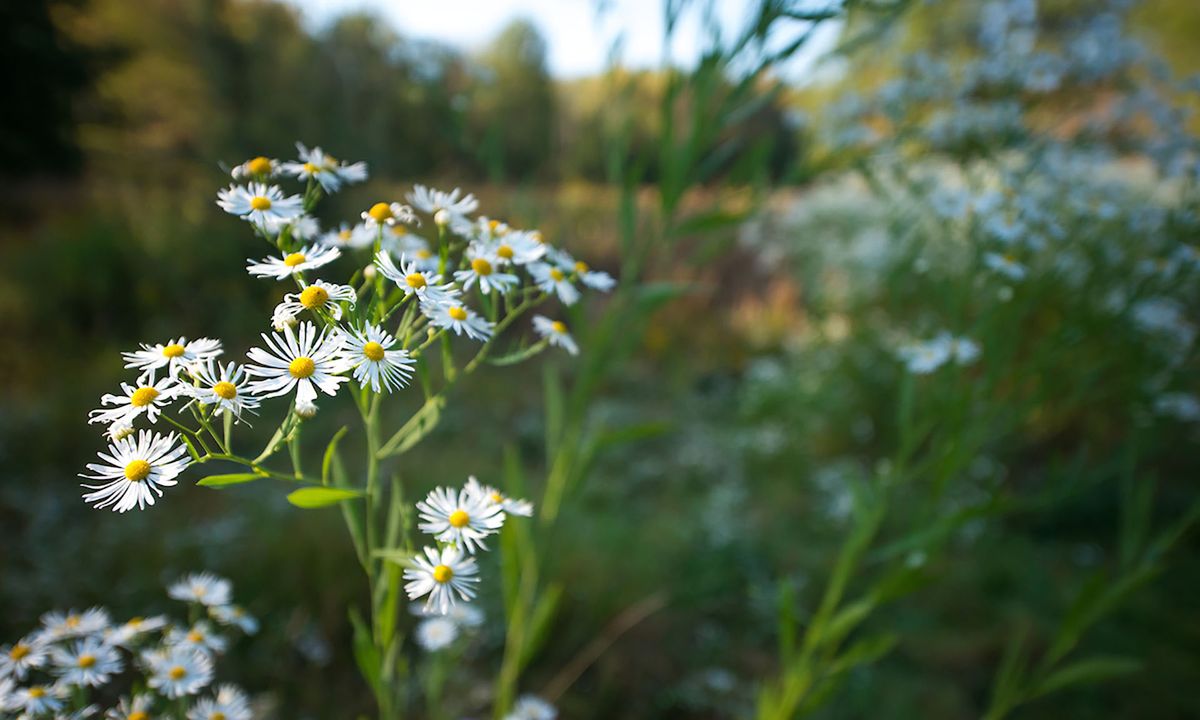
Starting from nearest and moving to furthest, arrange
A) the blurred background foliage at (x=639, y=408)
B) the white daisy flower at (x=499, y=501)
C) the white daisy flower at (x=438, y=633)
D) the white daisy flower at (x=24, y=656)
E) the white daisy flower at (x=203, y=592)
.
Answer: the white daisy flower at (x=499, y=501) → the white daisy flower at (x=24, y=656) → the white daisy flower at (x=203, y=592) → the white daisy flower at (x=438, y=633) → the blurred background foliage at (x=639, y=408)

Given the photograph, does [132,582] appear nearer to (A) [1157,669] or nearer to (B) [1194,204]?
(B) [1194,204]

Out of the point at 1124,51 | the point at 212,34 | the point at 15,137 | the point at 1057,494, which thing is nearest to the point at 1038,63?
the point at 1124,51

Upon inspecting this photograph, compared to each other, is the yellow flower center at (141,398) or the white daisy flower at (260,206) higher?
the white daisy flower at (260,206)

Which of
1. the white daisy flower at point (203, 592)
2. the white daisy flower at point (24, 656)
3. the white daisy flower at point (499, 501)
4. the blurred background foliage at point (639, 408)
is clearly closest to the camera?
the white daisy flower at point (499, 501)

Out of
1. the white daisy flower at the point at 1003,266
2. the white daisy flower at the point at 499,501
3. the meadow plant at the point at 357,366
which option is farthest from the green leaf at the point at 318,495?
the white daisy flower at the point at 1003,266

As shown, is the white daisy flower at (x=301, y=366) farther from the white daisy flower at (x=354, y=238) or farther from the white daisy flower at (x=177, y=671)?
the white daisy flower at (x=177, y=671)

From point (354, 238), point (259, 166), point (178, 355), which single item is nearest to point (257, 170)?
point (259, 166)

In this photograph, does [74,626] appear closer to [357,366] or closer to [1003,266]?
[357,366]
